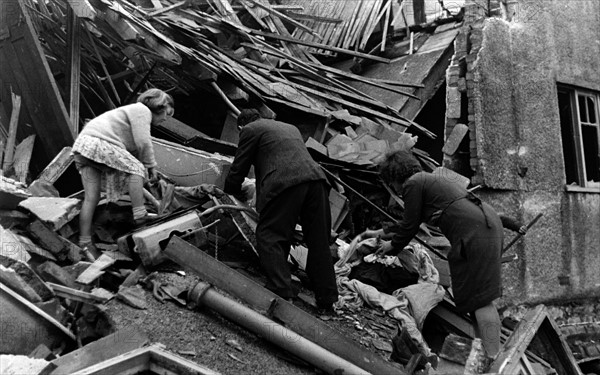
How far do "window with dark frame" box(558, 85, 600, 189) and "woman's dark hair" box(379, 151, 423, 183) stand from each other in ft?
13.7

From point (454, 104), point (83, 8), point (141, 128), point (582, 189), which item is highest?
point (83, 8)

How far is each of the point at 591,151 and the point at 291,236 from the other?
5.80 m

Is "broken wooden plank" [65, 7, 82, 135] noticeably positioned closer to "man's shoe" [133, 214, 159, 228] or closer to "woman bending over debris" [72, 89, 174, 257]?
"woman bending over debris" [72, 89, 174, 257]

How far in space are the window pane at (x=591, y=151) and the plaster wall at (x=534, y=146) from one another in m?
0.53

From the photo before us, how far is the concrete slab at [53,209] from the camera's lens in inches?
162

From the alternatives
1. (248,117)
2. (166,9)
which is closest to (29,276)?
(248,117)

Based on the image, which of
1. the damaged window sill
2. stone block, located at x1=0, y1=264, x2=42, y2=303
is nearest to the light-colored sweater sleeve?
stone block, located at x1=0, y1=264, x2=42, y2=303

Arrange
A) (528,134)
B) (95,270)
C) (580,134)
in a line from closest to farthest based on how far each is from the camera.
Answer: (95,270)
(528,134)
(580,134)

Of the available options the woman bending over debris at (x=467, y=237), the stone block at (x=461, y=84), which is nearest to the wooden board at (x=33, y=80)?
the woman bending over debris at (x=467, y=237)

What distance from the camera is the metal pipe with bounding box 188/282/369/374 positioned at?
3477 millimetres

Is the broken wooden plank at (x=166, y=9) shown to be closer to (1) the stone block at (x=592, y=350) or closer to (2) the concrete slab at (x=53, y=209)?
(2) the concrete slab at (x=53, y=209)

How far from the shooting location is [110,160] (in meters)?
4.35

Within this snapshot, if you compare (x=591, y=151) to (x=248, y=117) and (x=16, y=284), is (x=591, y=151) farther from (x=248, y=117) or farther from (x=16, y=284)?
(x=16, y=284)

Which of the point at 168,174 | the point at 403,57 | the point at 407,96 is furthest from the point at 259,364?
the point at 403,57
